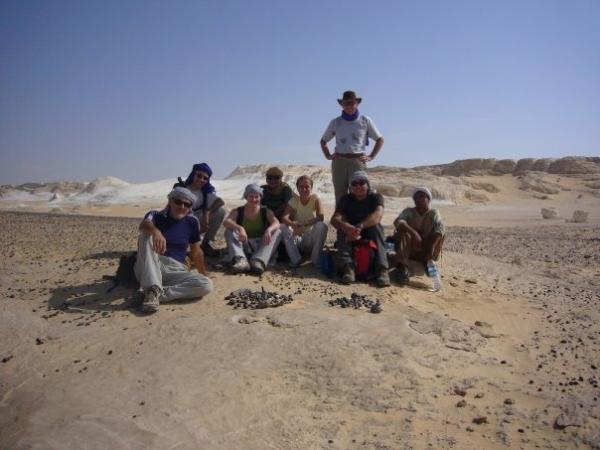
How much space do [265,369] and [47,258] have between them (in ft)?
17.2

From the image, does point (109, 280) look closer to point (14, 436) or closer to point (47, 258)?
point (47, 258)

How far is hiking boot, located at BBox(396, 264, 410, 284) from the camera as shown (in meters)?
6.21

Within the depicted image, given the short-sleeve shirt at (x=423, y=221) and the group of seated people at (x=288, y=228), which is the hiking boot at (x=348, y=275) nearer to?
the group of seated people at (x=288, y=228)

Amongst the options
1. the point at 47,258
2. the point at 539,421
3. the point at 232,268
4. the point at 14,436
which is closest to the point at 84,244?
the point at 47,258

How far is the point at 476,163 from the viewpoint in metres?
45.1

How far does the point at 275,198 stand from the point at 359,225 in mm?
1402

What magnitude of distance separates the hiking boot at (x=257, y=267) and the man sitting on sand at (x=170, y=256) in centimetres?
68

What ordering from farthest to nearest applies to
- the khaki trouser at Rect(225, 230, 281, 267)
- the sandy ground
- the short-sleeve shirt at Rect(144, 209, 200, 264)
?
the khaki trouser at Rect(225, 230, 281, 267) → the short-sleeve shirt at Rect(144, 209, 200, 264) → the sandy ground

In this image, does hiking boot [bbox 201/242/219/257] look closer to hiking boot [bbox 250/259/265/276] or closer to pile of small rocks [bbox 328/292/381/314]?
hiking boot [bbox 250/259/265/276]

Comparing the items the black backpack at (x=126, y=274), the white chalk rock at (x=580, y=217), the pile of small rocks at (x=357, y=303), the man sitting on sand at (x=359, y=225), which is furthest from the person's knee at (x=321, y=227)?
the white chalk rock at (x=580, y=217)

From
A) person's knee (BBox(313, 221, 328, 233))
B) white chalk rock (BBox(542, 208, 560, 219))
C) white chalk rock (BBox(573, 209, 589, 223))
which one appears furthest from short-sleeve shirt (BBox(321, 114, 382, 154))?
white chalk rock (BBox(542, 208, 560, 219))

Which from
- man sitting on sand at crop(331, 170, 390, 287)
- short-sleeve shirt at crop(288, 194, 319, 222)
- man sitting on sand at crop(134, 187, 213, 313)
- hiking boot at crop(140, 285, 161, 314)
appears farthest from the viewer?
short-sleeve shirt at crop(288, 194, 319, 222)

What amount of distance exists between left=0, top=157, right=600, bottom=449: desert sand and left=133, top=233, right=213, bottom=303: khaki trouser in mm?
135

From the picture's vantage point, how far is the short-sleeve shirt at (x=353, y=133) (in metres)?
7.09
